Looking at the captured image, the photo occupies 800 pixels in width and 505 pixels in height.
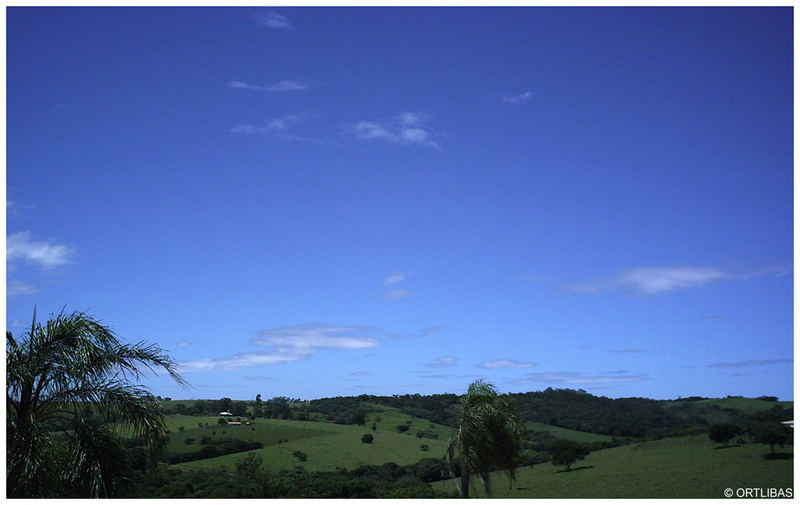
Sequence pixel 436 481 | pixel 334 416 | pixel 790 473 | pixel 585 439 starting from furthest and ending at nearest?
pixel 334 416 → pixel 585 439 → pixel 436 481 → pixel 790 473

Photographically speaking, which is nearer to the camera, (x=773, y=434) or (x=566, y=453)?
(x=773, y=434)

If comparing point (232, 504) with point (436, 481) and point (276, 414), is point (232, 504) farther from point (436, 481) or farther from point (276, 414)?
point (276, 414)

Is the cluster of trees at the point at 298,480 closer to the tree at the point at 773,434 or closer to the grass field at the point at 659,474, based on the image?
the grass field at the point at 659,474

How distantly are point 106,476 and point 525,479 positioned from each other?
38.2 m

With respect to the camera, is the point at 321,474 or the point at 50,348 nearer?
the point at 50,348

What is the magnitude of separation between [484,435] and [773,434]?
114 feet

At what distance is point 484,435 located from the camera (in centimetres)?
1492

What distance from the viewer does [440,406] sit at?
261 feet

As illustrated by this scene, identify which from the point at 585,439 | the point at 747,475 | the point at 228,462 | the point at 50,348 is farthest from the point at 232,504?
the point at 585,439

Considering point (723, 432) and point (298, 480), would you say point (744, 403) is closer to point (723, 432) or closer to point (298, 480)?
point (723, 432)

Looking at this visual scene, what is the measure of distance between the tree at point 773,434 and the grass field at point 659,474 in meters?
0.58

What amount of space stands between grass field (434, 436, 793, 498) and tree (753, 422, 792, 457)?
58 centimetres

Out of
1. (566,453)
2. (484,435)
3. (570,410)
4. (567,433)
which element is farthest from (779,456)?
(484,435)

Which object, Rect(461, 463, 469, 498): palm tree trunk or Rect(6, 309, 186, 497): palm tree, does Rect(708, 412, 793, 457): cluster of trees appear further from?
Rect(6, 309, 186, 497): palm tree
